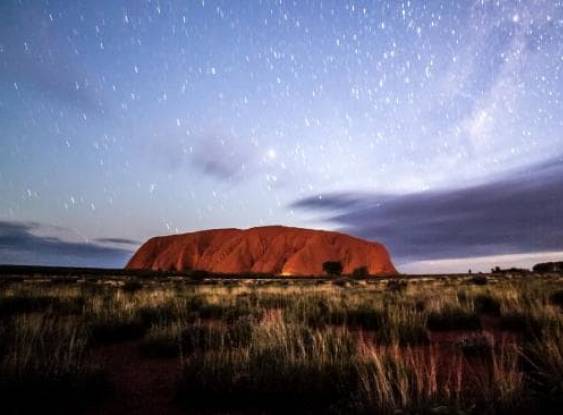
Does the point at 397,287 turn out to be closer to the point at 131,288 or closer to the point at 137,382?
the point at 131,288

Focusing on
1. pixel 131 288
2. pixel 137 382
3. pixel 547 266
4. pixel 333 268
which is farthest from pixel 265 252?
pixel 137 382

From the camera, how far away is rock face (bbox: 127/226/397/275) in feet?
447

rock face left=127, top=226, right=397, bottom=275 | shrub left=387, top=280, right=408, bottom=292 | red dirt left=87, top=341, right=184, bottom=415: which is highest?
rock face left=127, top=226, right=397, bottom=275

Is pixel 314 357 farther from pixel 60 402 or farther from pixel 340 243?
pixel 340 243

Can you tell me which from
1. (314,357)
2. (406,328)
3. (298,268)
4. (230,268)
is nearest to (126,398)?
(314,357)

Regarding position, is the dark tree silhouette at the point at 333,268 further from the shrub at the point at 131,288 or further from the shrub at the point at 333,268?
the shrub at the point at 131,288

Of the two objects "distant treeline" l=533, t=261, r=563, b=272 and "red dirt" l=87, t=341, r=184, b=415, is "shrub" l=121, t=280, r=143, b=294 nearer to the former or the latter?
"red dirt" l=87, t=341, r=184, b=415

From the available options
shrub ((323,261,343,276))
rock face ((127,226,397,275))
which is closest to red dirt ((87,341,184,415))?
shrub ((323,261,343,276))

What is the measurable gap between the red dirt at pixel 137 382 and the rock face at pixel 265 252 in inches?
4751

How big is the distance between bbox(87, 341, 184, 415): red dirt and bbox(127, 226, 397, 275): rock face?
120687 millimetres

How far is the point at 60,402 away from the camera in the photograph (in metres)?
4.30

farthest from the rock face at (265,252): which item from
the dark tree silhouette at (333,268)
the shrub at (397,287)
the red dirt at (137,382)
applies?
the red dirt at (137,382)

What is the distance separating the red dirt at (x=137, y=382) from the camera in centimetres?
447

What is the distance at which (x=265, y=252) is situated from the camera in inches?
5679
